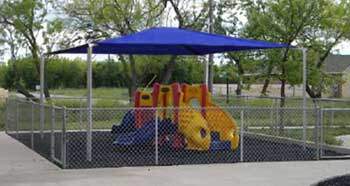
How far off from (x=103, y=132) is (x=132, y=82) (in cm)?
1438

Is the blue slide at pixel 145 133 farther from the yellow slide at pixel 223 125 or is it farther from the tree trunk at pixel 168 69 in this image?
the tree trunk at pixel 168 69

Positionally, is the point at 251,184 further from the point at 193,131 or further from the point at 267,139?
the point at 267,139

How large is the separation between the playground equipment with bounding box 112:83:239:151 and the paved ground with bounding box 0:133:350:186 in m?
2.44

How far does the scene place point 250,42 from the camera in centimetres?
1675

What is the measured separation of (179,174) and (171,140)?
4089 millimetres

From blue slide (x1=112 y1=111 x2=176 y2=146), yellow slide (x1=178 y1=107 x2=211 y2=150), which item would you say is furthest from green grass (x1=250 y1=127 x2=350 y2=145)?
blue slide (x1=112 y1=111 x2=176 y2=146)

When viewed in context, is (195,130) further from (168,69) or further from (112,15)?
(168,69)

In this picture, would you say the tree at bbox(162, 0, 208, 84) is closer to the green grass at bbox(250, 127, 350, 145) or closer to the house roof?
the green grass at bbox(250, 127, 350, 145)

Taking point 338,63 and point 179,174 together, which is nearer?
point 179,174

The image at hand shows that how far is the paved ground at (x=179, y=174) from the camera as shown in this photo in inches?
474

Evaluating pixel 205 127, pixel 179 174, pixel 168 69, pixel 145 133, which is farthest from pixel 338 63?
pixel 179 174

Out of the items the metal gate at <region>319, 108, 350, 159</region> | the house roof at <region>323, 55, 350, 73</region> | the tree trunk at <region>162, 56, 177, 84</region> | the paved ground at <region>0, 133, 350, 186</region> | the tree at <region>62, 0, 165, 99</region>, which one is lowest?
the paved ground at <region>0, 133, 350, 186</region>

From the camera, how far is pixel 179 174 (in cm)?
1296

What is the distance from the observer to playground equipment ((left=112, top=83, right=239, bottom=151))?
656 inches
